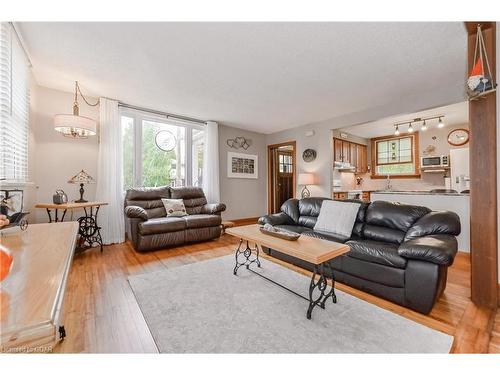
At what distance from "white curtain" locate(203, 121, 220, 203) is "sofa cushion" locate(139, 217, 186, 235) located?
4.41 ft

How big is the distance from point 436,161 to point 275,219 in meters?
4.69

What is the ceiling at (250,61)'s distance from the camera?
200cm

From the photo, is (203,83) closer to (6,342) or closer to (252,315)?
(252,315)

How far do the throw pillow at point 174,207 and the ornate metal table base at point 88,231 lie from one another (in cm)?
104

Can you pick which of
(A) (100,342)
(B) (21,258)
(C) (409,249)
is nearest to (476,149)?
(C) (409,249)

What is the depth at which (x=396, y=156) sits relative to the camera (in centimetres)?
615

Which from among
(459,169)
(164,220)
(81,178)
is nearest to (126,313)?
(164,220)

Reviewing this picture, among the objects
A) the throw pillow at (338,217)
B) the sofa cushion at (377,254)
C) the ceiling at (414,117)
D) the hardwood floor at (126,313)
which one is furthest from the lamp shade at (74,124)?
the ceiling at (414,117)

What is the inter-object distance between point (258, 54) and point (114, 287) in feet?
9.47

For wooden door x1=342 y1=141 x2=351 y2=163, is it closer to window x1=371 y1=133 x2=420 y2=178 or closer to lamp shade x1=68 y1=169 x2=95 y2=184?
window x1=371 y1=133 x2=420 y2=178

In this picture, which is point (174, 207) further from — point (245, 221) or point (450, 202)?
point (450, 202)

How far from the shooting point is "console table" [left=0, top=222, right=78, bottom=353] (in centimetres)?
45

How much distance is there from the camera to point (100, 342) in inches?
56.2

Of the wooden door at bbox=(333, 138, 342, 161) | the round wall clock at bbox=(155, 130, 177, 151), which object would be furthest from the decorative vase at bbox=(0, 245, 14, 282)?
the wooden door at bbox=(333, 138, 342, 161)
